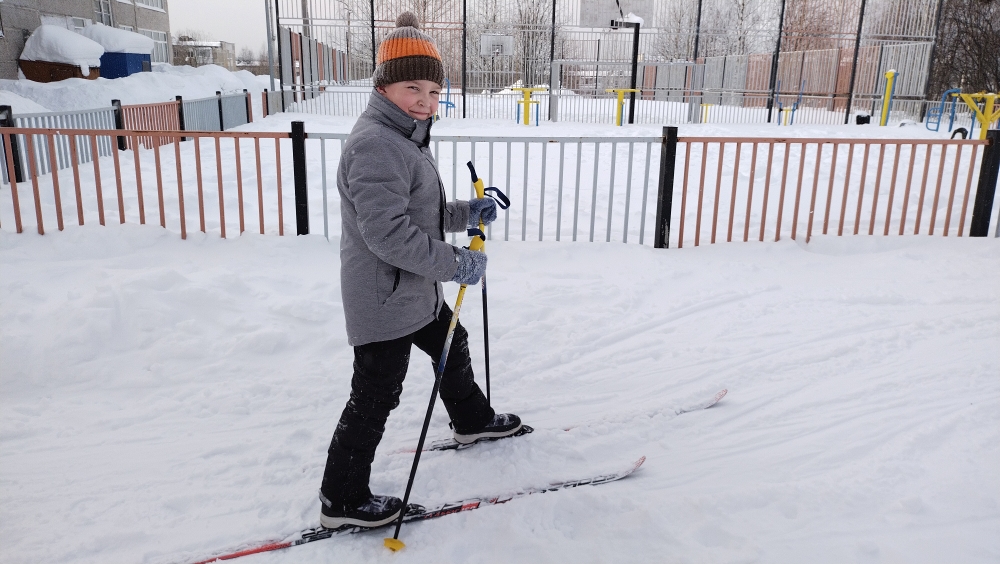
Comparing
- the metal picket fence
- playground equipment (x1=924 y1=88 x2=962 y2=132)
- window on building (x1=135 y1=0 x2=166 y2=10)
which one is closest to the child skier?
the metal picket fence

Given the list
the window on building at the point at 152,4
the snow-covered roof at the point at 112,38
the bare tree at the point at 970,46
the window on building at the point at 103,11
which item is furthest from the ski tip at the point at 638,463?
the window on building at the point at 152,4

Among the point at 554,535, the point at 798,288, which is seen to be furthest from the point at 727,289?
the point at 554,535

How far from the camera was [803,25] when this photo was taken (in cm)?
3291

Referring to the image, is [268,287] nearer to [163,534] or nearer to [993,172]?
[163,534]

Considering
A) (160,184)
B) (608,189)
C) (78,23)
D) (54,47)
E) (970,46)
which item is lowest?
(608,189)

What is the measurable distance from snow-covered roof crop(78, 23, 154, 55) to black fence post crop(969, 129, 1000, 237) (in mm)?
26333

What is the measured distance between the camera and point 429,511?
257 cm

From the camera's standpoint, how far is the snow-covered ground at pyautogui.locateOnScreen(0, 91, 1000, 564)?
97.2 inches

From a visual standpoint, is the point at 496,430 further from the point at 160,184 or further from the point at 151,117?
the point at 151,117

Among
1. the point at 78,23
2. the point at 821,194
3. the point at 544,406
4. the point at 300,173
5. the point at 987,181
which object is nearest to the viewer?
the point at 544,406

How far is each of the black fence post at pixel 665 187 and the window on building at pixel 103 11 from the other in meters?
28.8

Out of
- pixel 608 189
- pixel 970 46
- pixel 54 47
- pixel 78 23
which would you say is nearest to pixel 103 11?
pixel 78 23

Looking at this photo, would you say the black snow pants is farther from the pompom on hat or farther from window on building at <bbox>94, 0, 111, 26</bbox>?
window on building at <bbox>94, 0, 111, 26</bbox>

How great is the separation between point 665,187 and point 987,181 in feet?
11.0
